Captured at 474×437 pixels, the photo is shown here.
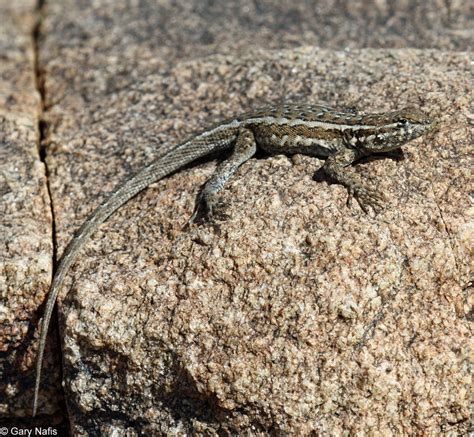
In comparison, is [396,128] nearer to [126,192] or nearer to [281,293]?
[281,293]

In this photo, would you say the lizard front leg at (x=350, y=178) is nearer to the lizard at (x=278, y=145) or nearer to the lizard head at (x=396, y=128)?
the lizard at (x=278, y=145)

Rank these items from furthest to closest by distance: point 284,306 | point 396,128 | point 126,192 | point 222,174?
point 126,192, point 222,174, point 396,128, point 284,306

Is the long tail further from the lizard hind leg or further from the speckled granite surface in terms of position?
the lizard hind leg

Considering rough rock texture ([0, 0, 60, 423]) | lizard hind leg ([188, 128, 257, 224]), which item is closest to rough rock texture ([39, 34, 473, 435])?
lizard hind leg ([188, 128, 257, 224])

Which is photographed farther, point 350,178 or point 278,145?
point 278,145

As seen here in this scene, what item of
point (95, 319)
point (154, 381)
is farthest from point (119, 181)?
point (154, 381)

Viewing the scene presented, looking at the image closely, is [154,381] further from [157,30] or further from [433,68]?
[157,30]

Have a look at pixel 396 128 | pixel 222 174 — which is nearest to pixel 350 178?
pixel 396 128
